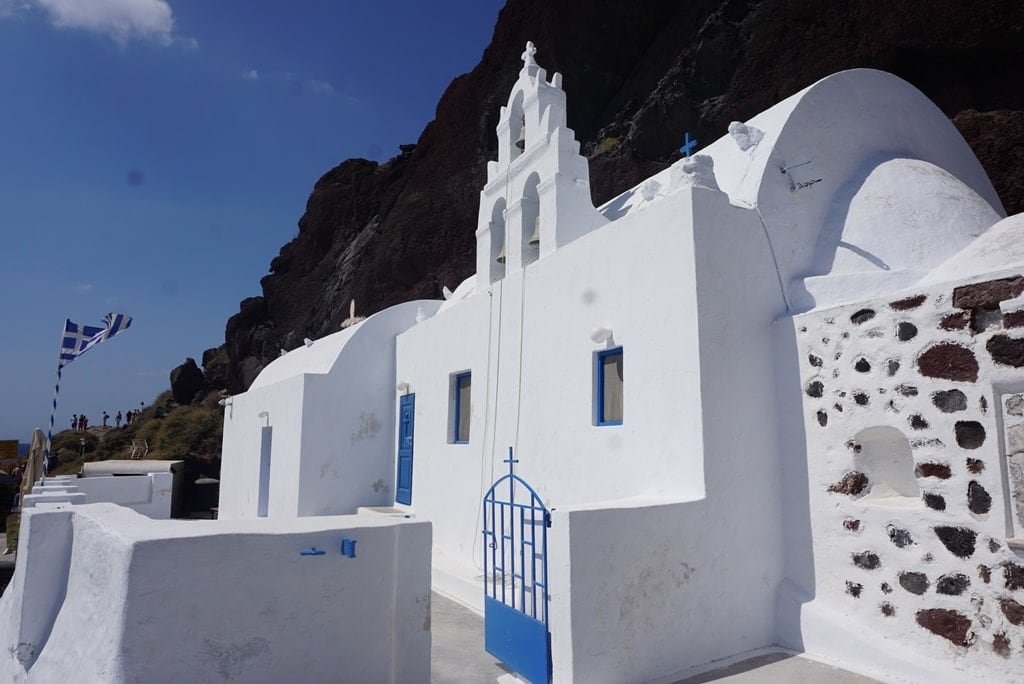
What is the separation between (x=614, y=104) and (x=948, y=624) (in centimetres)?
1917

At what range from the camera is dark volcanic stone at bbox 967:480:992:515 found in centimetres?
402

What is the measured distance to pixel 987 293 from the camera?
4125 mm

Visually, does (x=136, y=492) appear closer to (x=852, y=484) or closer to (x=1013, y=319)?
(x=852, y=484)

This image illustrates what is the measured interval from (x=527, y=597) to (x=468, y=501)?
284 centimetres

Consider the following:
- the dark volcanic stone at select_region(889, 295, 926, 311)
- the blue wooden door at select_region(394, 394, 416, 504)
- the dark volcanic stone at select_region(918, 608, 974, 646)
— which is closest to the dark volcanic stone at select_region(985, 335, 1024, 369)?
the dark volcanic stone at select_region(889, 295, 926, 311)

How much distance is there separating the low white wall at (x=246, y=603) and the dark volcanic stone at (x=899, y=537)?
3087 millimetres

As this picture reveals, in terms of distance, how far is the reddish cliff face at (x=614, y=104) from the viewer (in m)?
13.2

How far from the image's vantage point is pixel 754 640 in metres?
4.99

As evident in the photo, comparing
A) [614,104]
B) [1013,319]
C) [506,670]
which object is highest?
[614,104]

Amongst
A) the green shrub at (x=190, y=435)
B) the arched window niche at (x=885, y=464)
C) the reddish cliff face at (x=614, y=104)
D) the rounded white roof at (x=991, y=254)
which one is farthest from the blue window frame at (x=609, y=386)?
the green shrub at (x=190, y=435)

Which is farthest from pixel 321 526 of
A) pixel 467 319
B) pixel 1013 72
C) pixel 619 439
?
pixel 1013 72

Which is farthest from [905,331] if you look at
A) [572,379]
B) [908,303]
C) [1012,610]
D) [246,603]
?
[246,603]

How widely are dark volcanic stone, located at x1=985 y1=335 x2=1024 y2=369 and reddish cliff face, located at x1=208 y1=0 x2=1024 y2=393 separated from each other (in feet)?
33.4

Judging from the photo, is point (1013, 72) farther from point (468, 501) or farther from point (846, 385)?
point (468, 501)
